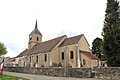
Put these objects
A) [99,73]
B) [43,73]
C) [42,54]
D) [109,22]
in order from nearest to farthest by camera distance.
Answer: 1. [99,73]
2. [109,22]
3. [43,73]
4. [42,54]

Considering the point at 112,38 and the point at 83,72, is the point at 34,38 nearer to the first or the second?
the point at 83,72

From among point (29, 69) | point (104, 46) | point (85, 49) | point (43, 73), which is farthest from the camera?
point (85, 49)

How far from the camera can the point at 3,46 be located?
4969 centimetres

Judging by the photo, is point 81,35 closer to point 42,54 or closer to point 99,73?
point 42,54

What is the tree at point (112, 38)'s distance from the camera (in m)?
24.2

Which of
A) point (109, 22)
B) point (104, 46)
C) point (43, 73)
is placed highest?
point (109, 22)

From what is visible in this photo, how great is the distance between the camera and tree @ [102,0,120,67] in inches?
953

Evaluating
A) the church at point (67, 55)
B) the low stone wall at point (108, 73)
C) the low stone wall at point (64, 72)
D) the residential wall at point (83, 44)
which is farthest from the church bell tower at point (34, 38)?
the low stone wall at point (108, 73)

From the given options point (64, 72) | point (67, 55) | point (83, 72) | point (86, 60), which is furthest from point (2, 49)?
point (83, 72)

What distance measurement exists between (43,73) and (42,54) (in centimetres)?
1905

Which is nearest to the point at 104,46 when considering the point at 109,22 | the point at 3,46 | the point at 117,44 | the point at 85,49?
the point at 117,44

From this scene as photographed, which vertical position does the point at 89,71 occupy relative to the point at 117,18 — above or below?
below

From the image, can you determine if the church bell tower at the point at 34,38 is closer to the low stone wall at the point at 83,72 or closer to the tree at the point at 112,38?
the low stone wall at the point at 83,72

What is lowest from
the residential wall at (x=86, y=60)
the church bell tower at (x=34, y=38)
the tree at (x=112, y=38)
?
the residential wall at (x=86, y=60)
